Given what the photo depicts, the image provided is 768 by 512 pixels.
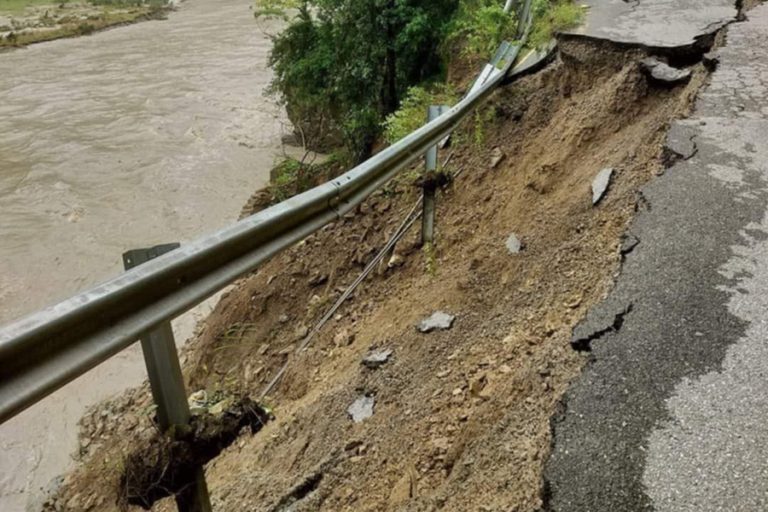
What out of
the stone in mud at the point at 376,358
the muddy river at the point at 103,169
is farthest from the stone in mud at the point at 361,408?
the muddy river at the point at 103,169

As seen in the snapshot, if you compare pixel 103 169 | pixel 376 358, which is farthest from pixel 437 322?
pixel 103 169

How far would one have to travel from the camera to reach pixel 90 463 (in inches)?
256

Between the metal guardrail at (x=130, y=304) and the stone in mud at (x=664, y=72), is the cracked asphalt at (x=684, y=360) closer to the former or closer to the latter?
the stone in mud at (x=664, y=72)

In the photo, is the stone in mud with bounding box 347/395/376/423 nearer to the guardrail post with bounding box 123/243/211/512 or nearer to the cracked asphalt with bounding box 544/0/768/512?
the cracked asphalt with bounding box 544/0/768/512

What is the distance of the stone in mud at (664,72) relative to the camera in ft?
15.9

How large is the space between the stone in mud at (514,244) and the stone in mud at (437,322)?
655mm

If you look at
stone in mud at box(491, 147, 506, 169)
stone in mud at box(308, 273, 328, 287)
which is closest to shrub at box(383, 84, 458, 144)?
stone in mud at box(491, 147, 506, 169)

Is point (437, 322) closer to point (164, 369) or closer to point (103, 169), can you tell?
point (164, 369)

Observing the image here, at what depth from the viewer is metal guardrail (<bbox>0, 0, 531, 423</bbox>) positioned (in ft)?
4.10

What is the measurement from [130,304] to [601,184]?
3176mm

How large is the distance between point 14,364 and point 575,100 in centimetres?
499

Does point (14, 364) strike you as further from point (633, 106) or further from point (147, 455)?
point (633, 106)

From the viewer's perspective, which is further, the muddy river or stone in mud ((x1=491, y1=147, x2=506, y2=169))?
the muddy river

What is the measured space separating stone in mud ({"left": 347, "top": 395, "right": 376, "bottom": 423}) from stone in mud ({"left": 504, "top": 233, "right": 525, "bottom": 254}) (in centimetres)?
139
